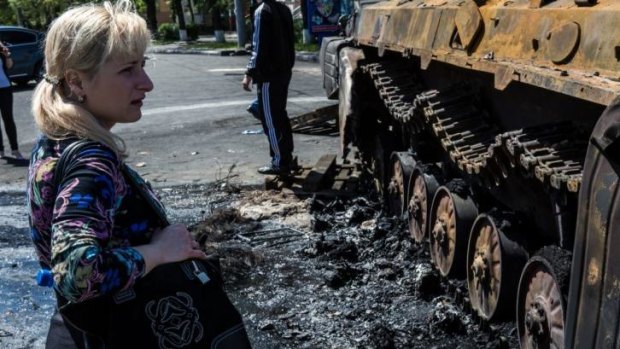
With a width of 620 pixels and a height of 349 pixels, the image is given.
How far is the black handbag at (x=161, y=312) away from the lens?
1873mm

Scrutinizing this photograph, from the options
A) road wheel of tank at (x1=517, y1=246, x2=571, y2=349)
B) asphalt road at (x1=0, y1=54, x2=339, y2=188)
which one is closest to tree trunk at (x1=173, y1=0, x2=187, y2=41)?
asphalt road at (x1=0, y1=54, x2=339, y2=188)

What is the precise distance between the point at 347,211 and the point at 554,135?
3489 millimetres

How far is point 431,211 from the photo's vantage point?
560cm

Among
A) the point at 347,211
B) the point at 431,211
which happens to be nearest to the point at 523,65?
the point at 431,211

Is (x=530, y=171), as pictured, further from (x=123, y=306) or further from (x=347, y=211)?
(x=347, y=211)

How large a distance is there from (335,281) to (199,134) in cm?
611

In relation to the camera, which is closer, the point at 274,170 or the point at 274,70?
the point at 274,70

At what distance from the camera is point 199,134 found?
11.0 m

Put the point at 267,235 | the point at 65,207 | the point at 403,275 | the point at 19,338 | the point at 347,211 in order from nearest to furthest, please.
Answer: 1. the point at 65,207
2. the point at 19,338
3. the point at 403,275
4. the point at 267,235
5. the point at 347,211

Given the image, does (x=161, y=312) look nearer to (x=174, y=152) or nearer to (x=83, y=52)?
(x=83, y=52)

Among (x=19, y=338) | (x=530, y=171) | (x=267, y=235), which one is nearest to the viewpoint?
(x=530, y=171)

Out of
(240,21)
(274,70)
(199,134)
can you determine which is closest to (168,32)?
(240,21)

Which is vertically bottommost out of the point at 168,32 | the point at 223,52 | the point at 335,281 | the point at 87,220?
the point at 168,32

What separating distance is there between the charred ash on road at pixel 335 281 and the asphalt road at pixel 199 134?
1.43m
